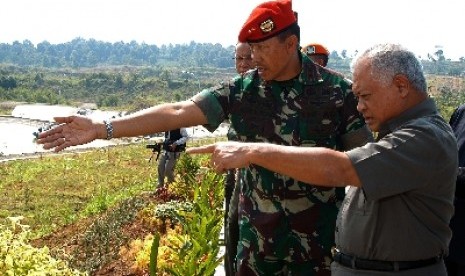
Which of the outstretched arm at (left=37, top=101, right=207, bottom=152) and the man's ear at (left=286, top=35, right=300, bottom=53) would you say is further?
the man's ear at (left=286, top=35, right=300, bottom=53)

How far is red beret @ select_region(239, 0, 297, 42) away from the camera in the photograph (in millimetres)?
2559

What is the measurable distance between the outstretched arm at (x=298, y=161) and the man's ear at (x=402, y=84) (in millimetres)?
290

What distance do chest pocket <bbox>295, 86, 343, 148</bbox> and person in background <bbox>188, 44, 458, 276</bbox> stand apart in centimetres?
53

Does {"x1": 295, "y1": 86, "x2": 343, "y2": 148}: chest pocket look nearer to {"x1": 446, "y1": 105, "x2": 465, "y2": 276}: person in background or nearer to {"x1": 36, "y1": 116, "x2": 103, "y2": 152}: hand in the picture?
{"x1": 446, "y1": 105, "x2": 465, "y2": 276}: person in background

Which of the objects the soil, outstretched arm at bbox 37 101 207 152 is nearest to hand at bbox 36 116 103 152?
outstretched arm at bbox 37 101 207 152

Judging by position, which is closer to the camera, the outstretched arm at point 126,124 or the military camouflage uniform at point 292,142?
the outstretched arm at point 126,124

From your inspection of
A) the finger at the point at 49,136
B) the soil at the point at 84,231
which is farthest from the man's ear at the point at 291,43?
the soil at the point at 84,231

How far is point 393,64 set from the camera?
194 centimetres

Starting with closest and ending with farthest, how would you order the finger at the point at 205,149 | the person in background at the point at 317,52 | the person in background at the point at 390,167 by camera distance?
the person in background at the point at 390,167 → the finger at the point at 205,149 → the person in background at the point at 317,52

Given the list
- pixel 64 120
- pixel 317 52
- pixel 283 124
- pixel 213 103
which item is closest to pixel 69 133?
pixel 64 120

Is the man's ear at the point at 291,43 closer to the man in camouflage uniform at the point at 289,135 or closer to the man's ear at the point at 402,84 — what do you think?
the man in camouflage uniform at the point at 289,135

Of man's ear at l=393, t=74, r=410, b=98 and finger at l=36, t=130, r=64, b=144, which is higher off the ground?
man's ear at l=393, t=74, r=410, b=98

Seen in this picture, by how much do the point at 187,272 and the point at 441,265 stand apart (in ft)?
7.26

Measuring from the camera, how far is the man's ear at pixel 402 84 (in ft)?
6.37
